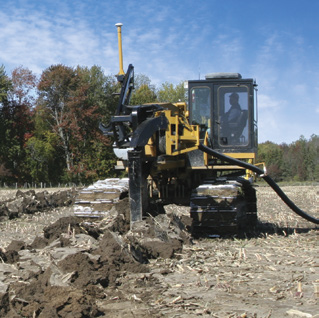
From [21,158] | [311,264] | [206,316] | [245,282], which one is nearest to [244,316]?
[206,316]

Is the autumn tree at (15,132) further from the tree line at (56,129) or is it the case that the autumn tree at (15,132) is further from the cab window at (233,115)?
the cab window at (233,115)

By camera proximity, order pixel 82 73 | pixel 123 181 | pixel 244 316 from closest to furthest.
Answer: pixel 244 316 → pixel 123 181 → pixel 82 73

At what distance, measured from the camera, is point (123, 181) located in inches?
380

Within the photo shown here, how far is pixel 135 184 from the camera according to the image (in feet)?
24.8

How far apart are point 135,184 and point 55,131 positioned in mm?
38594

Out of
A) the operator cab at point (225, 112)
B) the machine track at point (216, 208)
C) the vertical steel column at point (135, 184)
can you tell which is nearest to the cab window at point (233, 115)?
the operator cab at point (225, 112)

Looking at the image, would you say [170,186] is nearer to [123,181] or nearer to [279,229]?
[123,181]

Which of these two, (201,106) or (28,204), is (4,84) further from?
(201,106)

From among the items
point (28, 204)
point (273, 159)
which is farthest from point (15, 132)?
point (273, 159)

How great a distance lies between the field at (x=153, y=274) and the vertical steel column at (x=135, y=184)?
25 cm

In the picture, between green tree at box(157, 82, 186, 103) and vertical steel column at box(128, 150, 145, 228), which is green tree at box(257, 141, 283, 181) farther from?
vertical steel column at box(128, 150, 145, 228)

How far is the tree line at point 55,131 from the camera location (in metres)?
43.2

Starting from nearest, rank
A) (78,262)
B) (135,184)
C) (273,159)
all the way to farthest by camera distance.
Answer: (78,262)
(135,184)
(273,159)

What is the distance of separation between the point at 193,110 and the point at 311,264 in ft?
14.7
